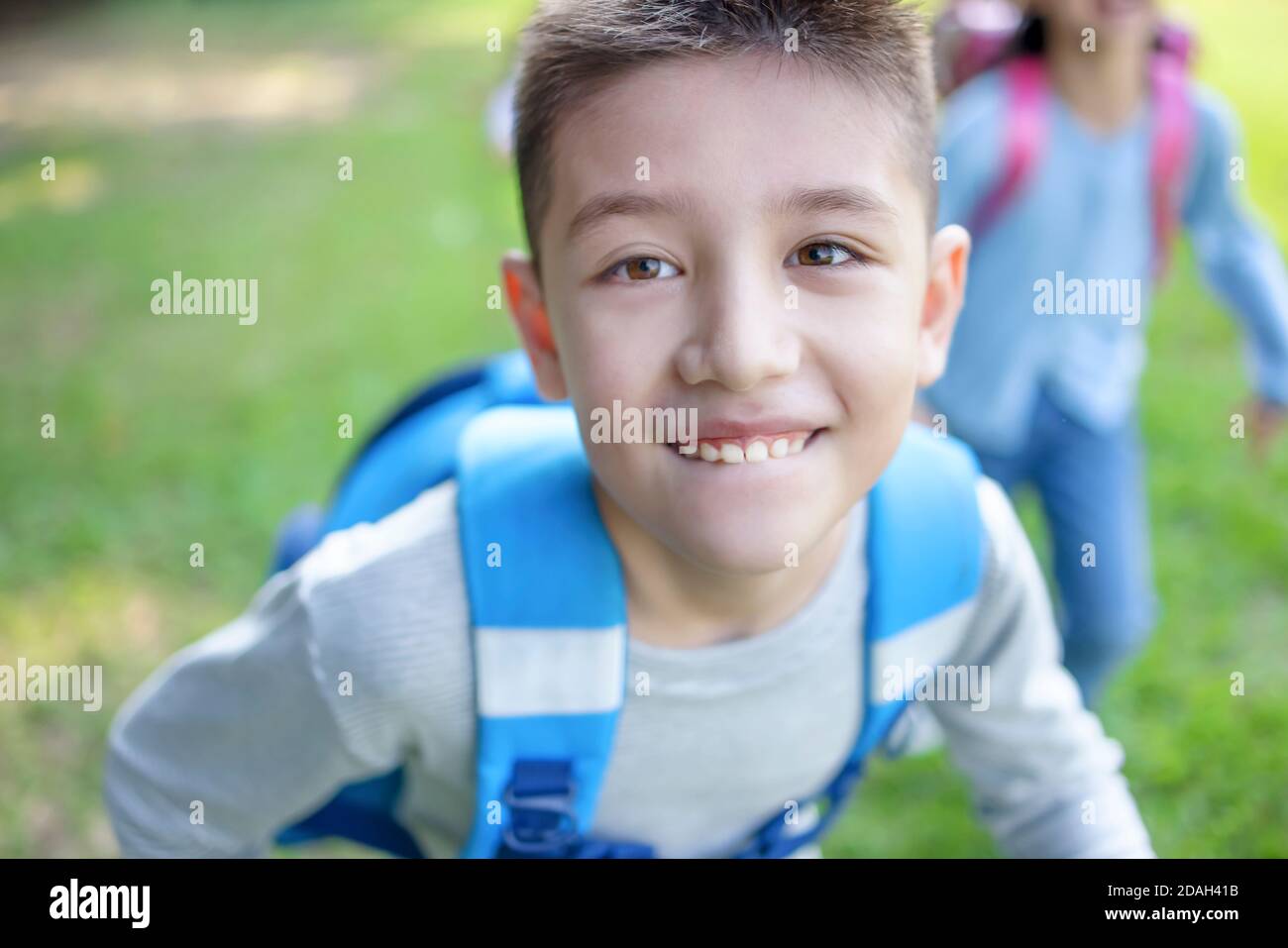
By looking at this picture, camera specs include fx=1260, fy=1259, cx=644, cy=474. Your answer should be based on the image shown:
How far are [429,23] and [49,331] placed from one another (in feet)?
12.8

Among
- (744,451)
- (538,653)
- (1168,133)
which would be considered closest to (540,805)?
(538,653)

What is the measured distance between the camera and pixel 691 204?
942 millimetres

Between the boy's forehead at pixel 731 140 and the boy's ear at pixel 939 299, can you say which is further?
the boy's ear at pixel 939 299

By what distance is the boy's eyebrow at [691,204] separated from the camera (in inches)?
37.3

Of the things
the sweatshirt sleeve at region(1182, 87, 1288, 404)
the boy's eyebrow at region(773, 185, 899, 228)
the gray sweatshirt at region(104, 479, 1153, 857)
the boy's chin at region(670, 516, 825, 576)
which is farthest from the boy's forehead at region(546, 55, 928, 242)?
the sweatshirt sleeve at region(1182, 87, 1288, 404)

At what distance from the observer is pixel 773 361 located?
37.0 inches

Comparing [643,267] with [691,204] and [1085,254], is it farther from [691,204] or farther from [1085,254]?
[1085,254]

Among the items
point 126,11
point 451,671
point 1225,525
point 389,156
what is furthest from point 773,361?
point 126,11

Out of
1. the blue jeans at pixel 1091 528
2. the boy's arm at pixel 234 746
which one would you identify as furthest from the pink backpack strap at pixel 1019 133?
the boy's arm at pixel 234 746

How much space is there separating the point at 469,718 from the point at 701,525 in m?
0.30

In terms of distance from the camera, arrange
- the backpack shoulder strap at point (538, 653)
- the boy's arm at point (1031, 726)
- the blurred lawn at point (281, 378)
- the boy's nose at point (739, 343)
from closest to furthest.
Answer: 1. the boy's nose at point (739, 343)
2. the backpack shoulder strap at point (538, 653)
3. the boy's arm at point (1031, 726)
4. the blurred lawn at point (281, 378)

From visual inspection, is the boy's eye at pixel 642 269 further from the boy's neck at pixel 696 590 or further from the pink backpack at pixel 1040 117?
the pink backpack at pixel 1040 117

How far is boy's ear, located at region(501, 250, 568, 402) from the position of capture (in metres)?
1.16
